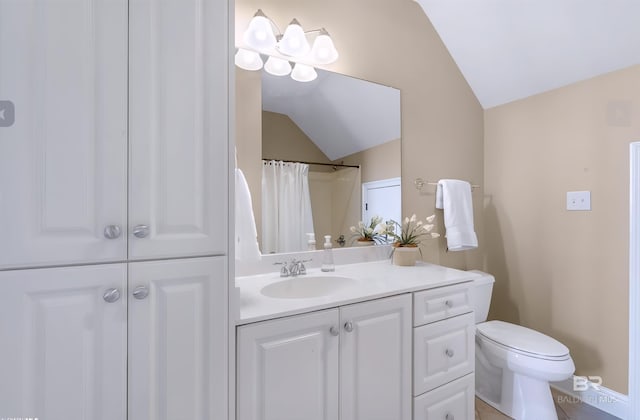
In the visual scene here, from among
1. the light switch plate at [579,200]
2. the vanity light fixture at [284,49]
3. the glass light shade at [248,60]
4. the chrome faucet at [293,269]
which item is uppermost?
the vanity light fixture at [284,49]

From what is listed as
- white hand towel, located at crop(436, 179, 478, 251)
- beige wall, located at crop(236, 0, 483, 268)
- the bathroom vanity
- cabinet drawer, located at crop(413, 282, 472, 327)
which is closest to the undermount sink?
the bathroom vanity

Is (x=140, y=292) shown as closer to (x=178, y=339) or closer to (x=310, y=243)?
(x=178, y=339)

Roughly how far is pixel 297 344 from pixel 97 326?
56cm

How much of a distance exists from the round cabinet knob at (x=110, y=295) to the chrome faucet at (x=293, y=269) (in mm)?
776

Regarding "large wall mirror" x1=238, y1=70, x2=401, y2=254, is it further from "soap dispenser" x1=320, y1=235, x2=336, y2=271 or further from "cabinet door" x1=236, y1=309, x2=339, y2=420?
"cabinet door" x1=236, y1=309, x2=339, y2=420

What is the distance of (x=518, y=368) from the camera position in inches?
60.9

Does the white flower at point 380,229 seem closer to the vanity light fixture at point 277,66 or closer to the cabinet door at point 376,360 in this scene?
the cabinet door at point 376,360

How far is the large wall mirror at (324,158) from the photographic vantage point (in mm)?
1515

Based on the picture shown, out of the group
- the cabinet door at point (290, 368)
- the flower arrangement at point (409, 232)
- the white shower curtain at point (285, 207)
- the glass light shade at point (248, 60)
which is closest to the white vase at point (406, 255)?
the flower arrangement at point (409, 232)

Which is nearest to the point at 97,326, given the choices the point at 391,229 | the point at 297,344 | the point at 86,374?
the point at 86,374

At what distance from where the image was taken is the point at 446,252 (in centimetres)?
214

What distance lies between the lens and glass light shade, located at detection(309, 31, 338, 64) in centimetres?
156

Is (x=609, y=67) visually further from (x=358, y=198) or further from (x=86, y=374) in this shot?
(x=86, y=374)

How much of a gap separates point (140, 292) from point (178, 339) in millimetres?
165
